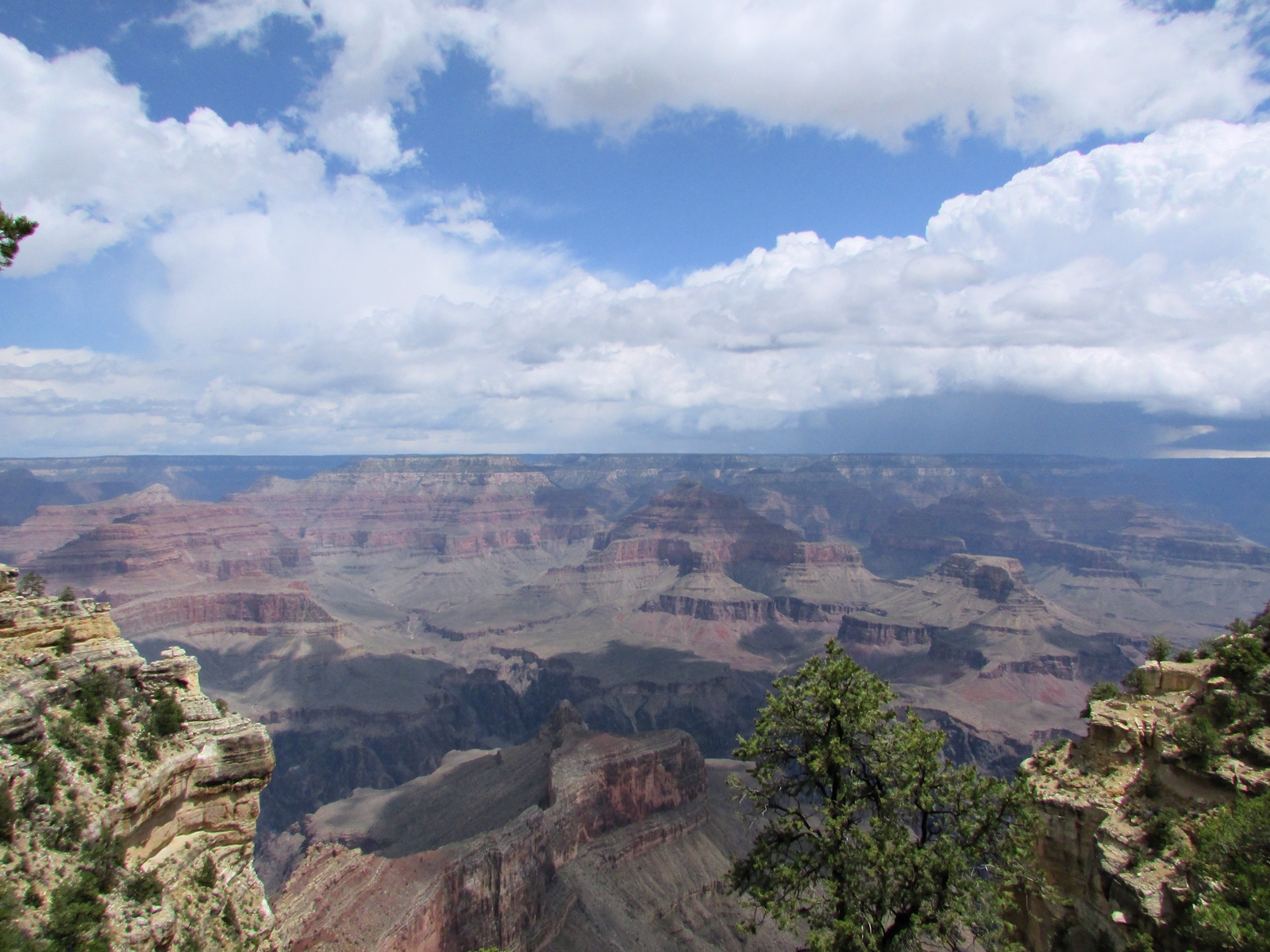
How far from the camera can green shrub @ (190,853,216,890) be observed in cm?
1703

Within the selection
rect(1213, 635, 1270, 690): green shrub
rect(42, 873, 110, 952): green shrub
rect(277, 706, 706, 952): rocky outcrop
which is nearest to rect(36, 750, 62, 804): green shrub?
rect(42, 873, 110, 952): green shrub

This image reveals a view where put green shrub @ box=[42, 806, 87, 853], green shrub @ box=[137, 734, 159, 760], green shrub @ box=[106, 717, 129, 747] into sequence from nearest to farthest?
1. green shrub @ box=[42, 806, 87, 853]
2. green shrub @ box=[106, 717, 129, 747]
3. green shrub @ box=[137, 734, 159, 760]

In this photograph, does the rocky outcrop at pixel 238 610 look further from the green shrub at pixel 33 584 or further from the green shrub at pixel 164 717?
the green shrub at pixel 164 717

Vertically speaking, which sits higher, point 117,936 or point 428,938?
point 117,936

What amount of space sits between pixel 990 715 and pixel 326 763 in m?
106

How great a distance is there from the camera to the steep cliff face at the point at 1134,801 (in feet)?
50.4

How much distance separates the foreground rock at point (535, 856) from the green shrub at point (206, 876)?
17.4 metres

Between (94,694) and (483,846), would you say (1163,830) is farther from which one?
(483,846)

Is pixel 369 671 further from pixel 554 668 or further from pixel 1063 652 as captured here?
pixel 1063 652

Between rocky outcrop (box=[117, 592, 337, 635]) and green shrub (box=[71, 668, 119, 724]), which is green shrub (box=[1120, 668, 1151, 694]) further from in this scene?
rocky outcrop (box=[117, 592, 337, 635])

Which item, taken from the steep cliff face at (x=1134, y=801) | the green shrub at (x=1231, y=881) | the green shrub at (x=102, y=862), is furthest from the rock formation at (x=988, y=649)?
the green shrub at (x=102, y=862)

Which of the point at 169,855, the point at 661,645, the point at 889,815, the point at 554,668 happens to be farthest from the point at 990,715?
the point at 169,855

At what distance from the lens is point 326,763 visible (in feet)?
363

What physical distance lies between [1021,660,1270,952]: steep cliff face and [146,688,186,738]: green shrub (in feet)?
73.3
